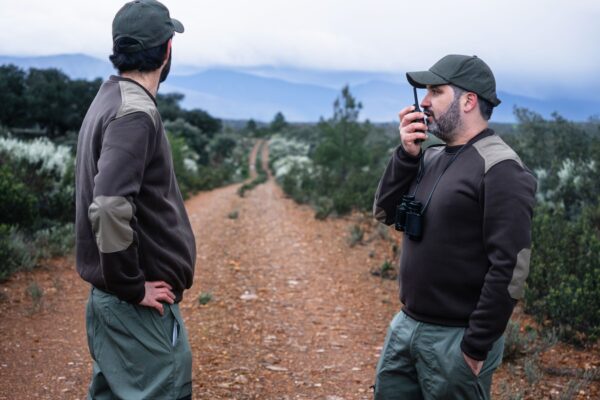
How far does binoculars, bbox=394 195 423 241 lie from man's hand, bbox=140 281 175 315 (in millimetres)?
1082

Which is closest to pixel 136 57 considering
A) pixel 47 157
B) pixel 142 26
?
pixel 142 26

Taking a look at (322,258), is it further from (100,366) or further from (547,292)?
(100,366)

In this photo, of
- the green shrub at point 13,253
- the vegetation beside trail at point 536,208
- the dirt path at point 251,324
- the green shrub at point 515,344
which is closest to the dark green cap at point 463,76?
the dirt path at point 251,324

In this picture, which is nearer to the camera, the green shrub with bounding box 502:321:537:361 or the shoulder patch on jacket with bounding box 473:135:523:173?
the shoulder patch on jacket with bounding box 473:135:523:173

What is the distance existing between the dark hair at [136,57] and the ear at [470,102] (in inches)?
52.4

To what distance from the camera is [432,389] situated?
2.75 metres

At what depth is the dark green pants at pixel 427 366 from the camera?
269 cm

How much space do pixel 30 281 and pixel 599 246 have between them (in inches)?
247

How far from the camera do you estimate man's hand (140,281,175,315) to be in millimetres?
2546

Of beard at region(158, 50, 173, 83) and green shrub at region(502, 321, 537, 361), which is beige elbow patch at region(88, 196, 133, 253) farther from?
green shrub at region(502, 321, 537, 361)

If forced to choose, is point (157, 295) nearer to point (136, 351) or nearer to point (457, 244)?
point (136, 351)

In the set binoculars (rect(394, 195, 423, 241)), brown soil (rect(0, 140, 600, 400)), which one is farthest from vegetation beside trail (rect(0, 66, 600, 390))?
binoculars (rect(394, 195, 423, 241))

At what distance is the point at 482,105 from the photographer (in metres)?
2.88

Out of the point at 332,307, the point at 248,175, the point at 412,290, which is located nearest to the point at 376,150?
the point at 248,175
